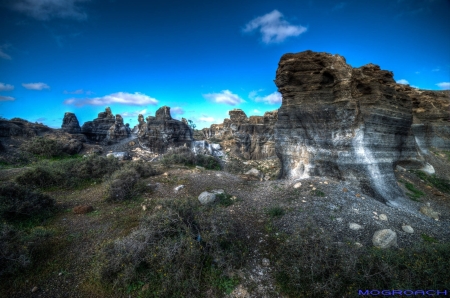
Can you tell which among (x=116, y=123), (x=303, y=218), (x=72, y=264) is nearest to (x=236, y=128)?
(x=116, y=123)

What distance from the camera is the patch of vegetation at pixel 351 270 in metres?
3.44

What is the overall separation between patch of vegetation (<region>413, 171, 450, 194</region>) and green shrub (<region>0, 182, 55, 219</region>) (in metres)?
22.1

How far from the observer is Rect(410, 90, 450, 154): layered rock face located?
1914cm

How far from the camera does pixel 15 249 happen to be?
4250 mm

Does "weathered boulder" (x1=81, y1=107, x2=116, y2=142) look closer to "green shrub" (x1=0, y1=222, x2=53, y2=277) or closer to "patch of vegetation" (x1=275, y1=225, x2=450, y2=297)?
"green shrub" (x1=0, y1=222, x2=53, y2=277)

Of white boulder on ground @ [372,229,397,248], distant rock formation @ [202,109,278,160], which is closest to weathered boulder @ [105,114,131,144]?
distant rock formation @ [202,109,278,160]

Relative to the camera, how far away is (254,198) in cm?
871

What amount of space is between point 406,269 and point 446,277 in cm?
54

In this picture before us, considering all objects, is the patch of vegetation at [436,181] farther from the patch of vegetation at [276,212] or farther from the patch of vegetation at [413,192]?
the patch of vegetation at [276,212]

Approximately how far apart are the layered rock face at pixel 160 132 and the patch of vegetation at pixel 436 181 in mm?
27643

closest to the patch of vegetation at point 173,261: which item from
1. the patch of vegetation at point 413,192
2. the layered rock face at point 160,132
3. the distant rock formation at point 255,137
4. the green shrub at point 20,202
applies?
the green shrub at point 20,202

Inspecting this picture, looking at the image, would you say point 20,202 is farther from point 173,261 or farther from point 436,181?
point 436,181

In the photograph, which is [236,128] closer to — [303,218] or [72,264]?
[303,218]

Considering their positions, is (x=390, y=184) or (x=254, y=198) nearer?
(x=254, y=198)
